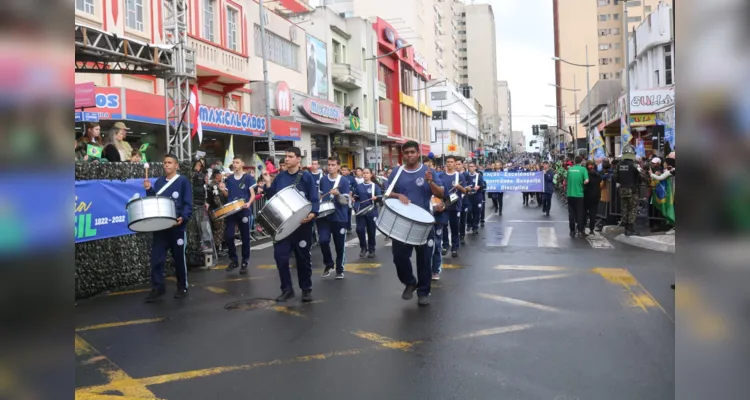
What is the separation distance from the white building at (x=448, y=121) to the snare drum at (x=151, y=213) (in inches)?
2586

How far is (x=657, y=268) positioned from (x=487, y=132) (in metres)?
148

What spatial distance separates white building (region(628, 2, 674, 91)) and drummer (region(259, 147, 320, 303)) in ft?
96.4

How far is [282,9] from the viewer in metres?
39.1

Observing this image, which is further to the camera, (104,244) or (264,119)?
(264,119)

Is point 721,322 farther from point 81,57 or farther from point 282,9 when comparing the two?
point 282,9

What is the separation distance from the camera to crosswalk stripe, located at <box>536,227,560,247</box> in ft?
40.5

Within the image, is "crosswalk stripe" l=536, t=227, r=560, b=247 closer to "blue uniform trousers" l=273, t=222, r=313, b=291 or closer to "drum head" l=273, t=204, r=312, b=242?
"blue uniform trousers" l=273, t=222, r=313, b=291

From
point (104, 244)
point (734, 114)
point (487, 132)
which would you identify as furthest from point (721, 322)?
point (487, 132)

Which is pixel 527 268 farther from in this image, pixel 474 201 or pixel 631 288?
pixel 474 201

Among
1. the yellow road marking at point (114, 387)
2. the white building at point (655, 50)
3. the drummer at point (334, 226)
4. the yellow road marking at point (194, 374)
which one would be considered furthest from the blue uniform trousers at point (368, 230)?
the white building at point (655, 50)

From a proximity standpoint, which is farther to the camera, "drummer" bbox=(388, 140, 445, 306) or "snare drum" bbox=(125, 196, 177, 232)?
"snare drum" bbox=(125, 196, 177, 232)

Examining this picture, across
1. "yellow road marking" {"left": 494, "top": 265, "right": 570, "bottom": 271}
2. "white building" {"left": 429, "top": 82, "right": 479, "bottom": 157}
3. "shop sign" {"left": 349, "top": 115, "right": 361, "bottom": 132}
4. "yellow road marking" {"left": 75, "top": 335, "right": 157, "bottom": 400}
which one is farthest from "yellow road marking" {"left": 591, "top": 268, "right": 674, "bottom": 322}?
"white building" {"left": 429, "top": 82, "right": 479, "bottom": 157}

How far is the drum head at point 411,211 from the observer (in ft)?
21.8

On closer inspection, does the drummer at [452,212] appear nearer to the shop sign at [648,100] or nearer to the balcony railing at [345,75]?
the shop sign at [648,100]
